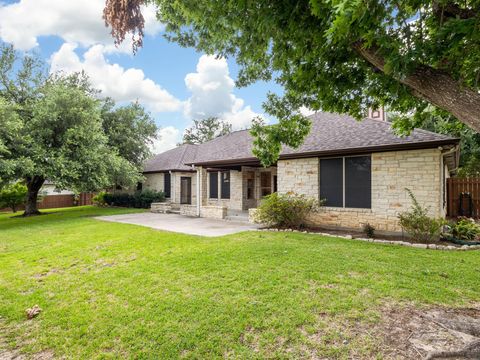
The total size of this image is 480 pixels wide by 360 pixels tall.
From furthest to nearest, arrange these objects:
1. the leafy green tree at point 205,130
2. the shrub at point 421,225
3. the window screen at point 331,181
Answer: the leafy green tree at point 205,130 → the window screen at point 331,181 → the shrub at point 421,225

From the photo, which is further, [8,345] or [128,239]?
[128,239]

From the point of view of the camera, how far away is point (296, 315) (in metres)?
3.40

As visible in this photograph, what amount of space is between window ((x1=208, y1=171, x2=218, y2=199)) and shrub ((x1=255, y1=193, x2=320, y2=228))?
720 centimetres

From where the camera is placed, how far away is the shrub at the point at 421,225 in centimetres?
732

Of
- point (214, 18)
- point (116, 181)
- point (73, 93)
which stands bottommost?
point (116, 181)

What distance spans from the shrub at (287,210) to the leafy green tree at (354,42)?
15.4 feet

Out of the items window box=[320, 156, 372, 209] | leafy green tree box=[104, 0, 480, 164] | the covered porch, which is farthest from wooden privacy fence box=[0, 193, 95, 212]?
leafy green tree box=[104, 0, 480, 164]

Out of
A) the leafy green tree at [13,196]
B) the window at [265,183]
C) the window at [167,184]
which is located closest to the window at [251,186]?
the window at [265,183]

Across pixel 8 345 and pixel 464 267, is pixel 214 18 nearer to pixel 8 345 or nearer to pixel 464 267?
pixel 8 345

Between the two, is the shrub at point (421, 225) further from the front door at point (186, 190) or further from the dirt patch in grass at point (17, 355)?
the front door at point (186, 190)

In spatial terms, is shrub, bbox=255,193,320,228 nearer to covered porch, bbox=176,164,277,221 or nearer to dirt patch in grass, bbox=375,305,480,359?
covered porch, bbox=176,164,277,221

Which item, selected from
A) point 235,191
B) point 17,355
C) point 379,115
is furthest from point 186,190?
point 17,355

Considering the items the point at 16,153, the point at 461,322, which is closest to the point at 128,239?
the point at 461,322

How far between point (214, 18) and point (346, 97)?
9.15 ft
